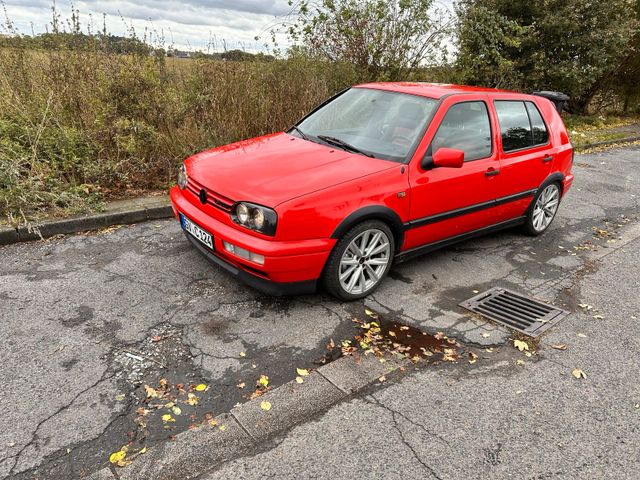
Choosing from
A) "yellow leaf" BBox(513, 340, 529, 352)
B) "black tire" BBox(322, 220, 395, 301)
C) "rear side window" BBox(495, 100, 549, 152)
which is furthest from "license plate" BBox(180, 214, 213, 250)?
"rear side window" BBox(495, 100, 549, 152)

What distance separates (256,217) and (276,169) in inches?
20.9

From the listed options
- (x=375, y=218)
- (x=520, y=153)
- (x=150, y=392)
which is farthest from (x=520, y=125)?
(x=150, y=392)

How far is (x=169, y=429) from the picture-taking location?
2402mm

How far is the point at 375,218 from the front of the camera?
11.8 ft

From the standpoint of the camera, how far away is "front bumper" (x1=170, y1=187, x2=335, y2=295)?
3193 millimetres

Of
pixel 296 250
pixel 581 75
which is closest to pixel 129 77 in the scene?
pixel 296 250

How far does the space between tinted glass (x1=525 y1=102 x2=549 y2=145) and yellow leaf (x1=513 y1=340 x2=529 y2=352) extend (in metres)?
2.48

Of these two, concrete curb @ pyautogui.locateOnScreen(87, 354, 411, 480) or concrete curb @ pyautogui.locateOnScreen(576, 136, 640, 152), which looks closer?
concrete curb @ pyautogui.locateOnScreen(87, 354, 411, 480)

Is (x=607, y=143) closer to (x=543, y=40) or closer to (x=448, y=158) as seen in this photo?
(x=543, y=40)

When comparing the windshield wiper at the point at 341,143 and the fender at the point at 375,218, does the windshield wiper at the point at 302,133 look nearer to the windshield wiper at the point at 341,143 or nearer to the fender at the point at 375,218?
the windshield wiper at the point at 341,143

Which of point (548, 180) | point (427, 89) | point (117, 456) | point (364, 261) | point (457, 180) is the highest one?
point (427, 89)

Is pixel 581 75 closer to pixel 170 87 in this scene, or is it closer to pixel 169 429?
pixel 170 87

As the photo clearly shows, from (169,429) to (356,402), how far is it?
3.38ft

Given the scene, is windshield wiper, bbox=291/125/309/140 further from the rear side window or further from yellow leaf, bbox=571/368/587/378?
yellow leaf, bbox=571/368/587/378
